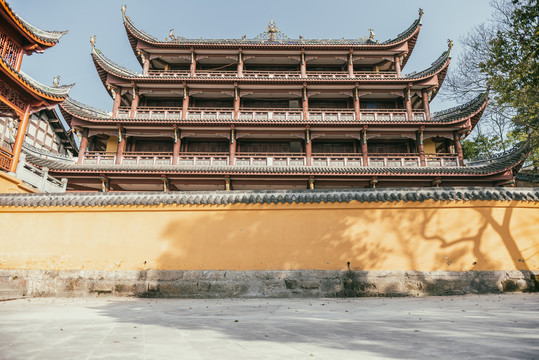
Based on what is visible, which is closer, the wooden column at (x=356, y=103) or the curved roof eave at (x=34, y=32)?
the curved roof eave at (x=34, y=32)

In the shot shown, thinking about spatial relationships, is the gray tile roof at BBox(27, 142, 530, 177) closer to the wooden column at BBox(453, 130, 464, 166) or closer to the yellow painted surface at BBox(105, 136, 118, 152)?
the wooden column at BBox(453, 130, 464, 166)

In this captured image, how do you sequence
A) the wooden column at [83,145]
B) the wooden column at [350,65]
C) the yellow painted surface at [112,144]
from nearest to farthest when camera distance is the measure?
the wooden column at [83,145]
the yellow painted surface at [112,144]
the wooden column at [350,65]

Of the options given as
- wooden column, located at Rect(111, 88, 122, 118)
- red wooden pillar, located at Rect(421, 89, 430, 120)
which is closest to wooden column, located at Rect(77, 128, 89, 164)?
wooden column, located at Rect(111, 88, 122, 118)

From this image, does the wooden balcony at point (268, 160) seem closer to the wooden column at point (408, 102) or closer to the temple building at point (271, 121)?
the temple building at point (271, 121)

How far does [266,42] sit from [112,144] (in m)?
10.7

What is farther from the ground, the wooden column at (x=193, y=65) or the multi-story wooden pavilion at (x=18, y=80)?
the wooden column at (x=193, y=65)

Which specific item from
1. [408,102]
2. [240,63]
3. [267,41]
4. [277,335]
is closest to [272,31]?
[267,41]

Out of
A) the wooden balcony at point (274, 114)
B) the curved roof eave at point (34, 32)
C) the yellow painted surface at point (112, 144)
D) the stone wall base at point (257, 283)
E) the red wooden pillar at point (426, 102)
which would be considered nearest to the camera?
the stone wall base at point (257, 283)

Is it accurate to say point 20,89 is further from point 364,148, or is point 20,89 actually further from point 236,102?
point 364,148

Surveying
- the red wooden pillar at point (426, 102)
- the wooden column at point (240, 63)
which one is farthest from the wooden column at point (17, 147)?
the red wooden pillar at point (426, 102)

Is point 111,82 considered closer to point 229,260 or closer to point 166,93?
point 166,93

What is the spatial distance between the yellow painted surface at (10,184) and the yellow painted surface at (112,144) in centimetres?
798

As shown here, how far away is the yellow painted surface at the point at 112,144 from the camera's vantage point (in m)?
16.8

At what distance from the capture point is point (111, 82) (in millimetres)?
16859
